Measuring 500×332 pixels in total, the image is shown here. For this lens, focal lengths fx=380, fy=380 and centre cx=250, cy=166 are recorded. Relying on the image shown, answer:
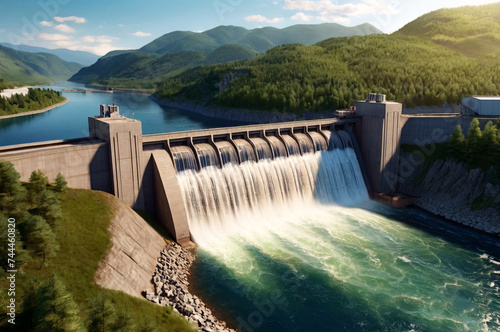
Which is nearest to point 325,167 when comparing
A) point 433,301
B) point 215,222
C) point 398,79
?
point 215,222

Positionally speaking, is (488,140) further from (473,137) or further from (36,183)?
(36,183)

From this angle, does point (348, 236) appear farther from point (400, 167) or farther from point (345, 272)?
point (400, 167)

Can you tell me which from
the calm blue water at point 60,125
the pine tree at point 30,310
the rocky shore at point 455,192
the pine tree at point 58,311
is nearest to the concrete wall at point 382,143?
the rocky shore at point 455,192

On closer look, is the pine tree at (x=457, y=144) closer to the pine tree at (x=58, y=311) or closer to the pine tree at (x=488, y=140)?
the pine tree at (x=488, y=140)

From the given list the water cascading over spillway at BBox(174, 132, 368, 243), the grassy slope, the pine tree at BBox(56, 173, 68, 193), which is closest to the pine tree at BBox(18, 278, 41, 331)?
the grassy slope

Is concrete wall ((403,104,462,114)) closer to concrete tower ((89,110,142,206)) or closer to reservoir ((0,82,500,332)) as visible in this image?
reservoir ((0,82,500,332))

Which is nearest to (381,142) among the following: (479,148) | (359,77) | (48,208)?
(479,148)
